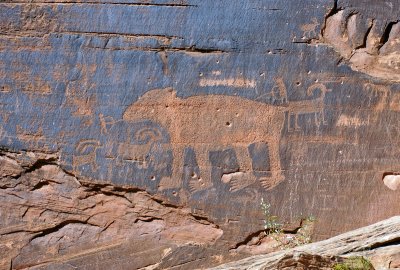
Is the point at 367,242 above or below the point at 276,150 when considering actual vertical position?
below

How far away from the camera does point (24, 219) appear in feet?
12.9

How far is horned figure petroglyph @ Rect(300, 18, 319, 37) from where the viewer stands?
3723 mm

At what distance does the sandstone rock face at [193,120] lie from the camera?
3732 millimetres

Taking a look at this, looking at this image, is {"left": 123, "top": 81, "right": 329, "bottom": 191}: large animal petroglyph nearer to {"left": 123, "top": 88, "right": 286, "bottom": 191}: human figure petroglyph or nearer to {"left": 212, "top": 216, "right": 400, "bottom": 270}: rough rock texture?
{"left": 123, "top": 88, "right": 286, "bottom": 191}: human figure petroglyph

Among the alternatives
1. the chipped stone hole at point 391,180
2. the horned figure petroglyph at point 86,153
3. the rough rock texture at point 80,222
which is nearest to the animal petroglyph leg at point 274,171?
the rough rock texture at point 80,222

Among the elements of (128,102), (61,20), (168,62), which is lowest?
(128,102)

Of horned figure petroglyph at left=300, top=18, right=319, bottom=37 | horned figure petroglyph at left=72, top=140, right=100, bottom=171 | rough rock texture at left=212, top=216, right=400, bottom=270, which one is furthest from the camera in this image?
horned figure petroglyph at left=72, top=140, right=100, bottom=171

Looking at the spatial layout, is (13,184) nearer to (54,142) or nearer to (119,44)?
(54,142)

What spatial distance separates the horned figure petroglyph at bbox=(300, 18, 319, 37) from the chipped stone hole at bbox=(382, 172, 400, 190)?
1138mm

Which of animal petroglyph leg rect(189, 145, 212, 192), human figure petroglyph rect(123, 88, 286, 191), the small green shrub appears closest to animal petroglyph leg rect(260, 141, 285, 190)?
human figure petroglyph rect(123, 88, 286, 191)

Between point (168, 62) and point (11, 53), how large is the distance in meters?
1.14

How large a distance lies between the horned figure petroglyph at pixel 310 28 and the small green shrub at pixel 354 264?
65.1 inches

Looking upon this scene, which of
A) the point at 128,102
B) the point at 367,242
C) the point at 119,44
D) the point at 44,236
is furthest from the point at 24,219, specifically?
the point at 367,242

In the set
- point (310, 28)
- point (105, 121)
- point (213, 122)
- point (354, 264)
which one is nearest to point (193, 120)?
point (213, 122)
